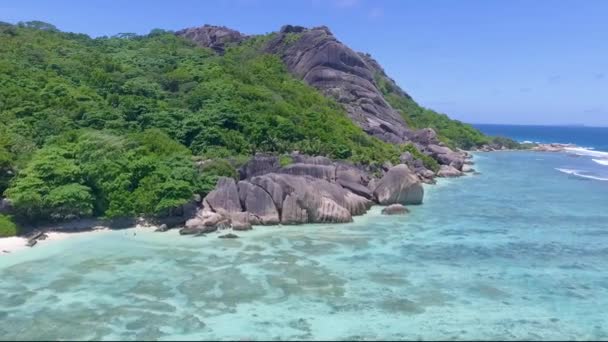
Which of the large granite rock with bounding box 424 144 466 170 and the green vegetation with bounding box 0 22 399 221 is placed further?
the large granite rock with bounding box 424 144 466 170

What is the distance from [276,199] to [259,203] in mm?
968

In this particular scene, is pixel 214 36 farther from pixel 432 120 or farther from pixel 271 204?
pixel 271 204

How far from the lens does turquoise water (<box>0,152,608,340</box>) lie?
51.6 ft

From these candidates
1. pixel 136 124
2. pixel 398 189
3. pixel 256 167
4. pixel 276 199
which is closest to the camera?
pixel 276 199

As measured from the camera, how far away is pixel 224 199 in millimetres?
28797

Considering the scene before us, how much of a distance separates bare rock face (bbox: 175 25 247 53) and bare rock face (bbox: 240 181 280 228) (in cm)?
5905

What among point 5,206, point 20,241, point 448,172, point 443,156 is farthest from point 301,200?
point 443,156

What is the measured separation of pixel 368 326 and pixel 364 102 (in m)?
51.0

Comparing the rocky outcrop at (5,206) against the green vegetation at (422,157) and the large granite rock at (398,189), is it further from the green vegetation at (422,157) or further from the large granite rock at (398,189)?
the green vegetation at (422,157)

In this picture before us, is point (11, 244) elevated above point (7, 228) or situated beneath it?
situated beneath

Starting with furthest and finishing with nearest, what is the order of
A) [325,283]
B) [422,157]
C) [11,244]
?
[422,157] < [11,244] < [325,283]

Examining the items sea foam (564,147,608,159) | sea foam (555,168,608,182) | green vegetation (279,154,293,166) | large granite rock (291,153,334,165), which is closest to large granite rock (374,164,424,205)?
large granite rock (291,153,334,165)

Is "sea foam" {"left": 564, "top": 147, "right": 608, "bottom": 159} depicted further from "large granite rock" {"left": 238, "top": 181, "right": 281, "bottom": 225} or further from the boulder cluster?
"large granite rock" {"left": 238, "top": 181, "right": 281, "bottom": 225}

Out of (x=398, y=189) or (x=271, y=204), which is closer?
(x=271, y=204)
